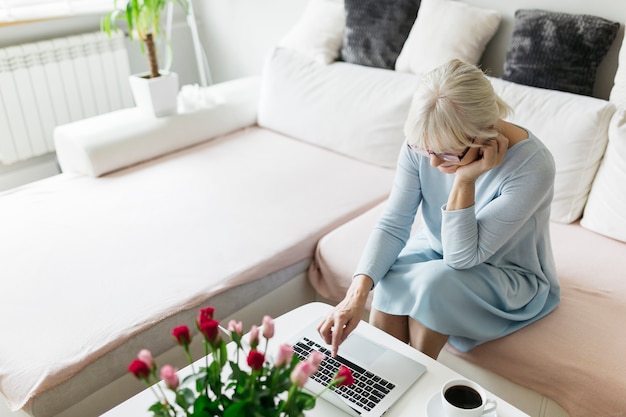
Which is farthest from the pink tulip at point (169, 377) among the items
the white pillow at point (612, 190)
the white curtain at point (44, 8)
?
the white curtain at point (44, 8)

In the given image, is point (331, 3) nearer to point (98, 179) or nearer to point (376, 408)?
point (98, 179)

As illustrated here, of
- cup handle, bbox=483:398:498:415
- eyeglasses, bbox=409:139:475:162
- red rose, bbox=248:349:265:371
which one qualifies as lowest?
cup handle, bbox=483:398:498:415

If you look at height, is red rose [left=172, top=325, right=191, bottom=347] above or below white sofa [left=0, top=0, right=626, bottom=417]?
above

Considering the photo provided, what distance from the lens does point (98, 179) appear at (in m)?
2.30

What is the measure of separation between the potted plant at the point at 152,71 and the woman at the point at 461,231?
1.34 meters

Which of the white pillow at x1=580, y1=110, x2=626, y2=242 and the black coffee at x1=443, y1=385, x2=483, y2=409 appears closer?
the black coffee at x1=443, y1=385, x2=483, y2=409

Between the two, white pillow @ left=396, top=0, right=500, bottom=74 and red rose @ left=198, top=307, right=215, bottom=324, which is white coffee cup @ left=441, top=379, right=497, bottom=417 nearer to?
red rose @ left=198, top=307, right=215, bottom=324

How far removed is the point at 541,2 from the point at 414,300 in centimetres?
129

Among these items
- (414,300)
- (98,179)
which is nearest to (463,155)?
(414,300)

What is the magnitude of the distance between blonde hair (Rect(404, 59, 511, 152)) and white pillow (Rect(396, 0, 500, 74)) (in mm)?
959

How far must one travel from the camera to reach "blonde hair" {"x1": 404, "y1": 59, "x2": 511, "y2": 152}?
1.25 meters

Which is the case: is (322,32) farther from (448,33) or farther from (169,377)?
(169,377)

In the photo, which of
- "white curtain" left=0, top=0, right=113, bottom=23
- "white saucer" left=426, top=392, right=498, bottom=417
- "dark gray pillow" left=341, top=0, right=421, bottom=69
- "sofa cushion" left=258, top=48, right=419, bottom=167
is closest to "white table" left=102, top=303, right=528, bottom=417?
"white saucer" left=426, top=392, right=498, bottom=417

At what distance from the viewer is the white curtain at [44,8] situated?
108 inches
